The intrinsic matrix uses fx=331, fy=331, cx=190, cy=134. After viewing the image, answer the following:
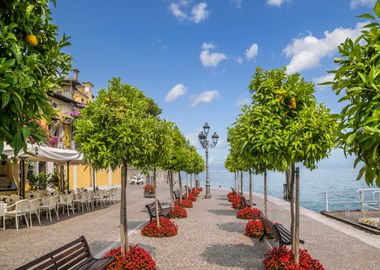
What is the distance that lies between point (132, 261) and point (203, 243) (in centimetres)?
333

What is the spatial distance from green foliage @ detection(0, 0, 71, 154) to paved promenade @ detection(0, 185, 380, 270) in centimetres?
513

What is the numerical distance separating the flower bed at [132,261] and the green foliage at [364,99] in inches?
192

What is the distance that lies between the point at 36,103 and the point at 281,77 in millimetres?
4850

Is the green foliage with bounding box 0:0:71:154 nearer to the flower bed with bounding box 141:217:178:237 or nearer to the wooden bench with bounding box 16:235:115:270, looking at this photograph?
the wooden bench with bounding box 16:235:115:270

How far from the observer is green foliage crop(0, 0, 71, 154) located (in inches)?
110

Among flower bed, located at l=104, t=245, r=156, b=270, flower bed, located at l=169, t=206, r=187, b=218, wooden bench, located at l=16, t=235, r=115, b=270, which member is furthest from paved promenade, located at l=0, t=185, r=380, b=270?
wooden bench, located at l=16, t=235, r=115, b=270

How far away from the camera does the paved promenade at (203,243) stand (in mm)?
7578

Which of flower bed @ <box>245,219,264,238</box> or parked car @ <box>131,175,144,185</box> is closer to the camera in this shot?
flower bed @ <box>245,219,264,238</box>

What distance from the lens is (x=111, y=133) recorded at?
6.07 meters

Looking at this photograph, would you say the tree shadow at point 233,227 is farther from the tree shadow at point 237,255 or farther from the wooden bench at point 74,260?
the wooden bench at point 74,260

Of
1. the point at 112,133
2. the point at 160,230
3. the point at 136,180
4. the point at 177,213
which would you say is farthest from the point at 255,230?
the point at 136,180

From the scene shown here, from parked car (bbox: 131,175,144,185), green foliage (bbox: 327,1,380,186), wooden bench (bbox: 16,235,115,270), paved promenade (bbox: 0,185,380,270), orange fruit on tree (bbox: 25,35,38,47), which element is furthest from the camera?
parked car (bbox: 131,175,144,185)

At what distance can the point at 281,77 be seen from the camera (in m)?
6.60

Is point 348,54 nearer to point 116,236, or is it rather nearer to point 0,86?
point 0,86
